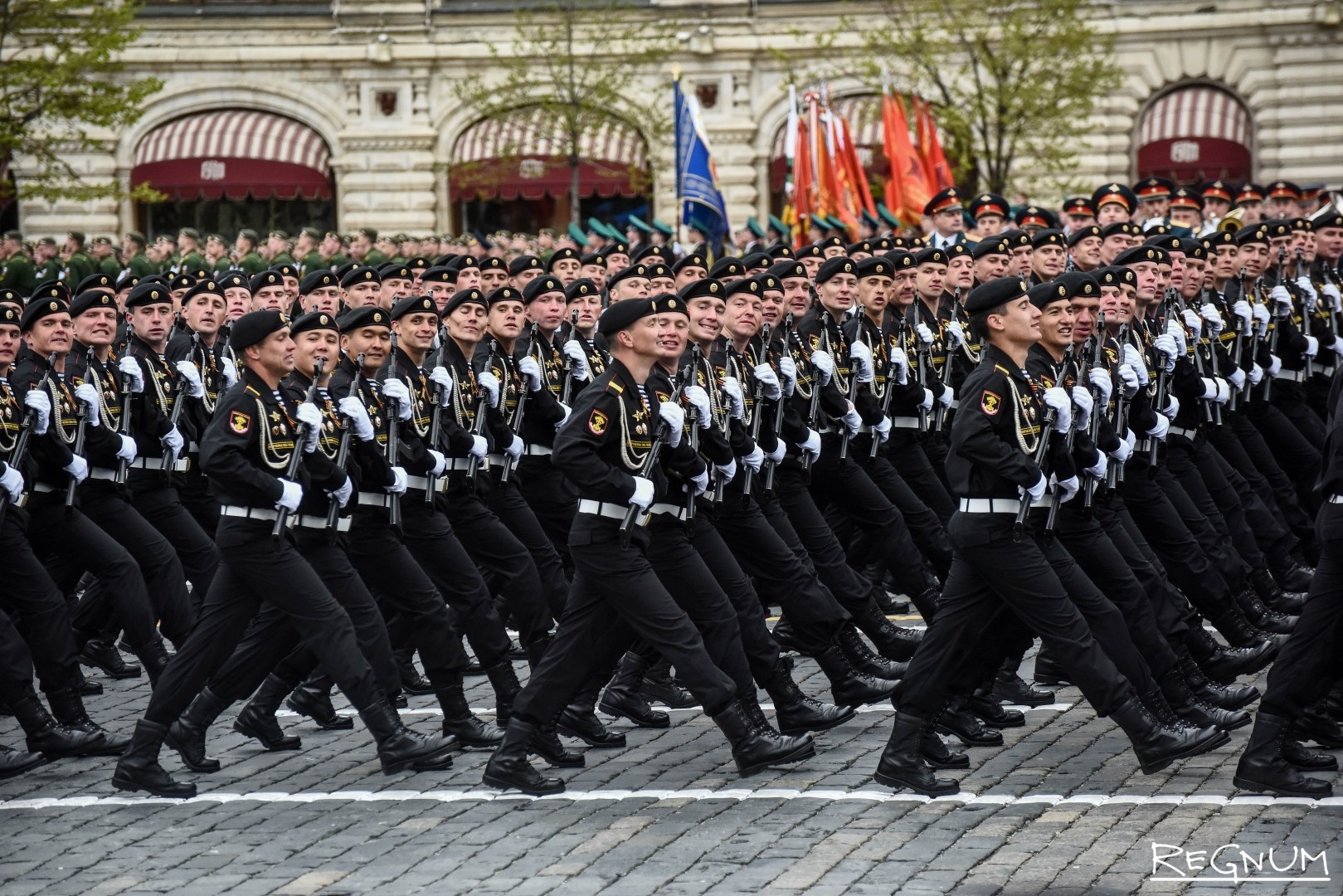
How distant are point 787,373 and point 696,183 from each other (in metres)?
10.8

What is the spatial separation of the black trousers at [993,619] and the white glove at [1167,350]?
240 centimetres

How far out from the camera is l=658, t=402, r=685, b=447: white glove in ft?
26.1

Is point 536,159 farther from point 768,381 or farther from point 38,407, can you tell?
point 38,407

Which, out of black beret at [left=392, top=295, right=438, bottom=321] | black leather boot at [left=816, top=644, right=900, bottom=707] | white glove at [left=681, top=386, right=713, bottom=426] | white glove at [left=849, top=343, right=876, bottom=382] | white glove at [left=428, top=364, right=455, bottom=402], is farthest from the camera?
white glove at [left=849, top=343, right=876, bottom=382]

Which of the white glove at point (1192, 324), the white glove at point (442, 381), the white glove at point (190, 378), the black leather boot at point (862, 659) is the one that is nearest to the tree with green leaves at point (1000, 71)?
the white glove at point (1192, 324)

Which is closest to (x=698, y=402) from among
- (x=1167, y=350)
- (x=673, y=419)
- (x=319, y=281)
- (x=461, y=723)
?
(x=673, y=419)

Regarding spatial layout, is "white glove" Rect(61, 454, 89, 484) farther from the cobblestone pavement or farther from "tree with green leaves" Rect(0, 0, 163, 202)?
"tree with green leaves" Rect(0, 0, 163, 202)

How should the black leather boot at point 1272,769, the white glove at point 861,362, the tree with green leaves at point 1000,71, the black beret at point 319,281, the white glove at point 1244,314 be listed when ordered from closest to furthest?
1. the black leather boot at point 1272,769
2. the white glove at point 861,362
3. the black beret at point 319,281
4. the white glove at point 1244,314
5. the tree with green leaves at point 1000,71

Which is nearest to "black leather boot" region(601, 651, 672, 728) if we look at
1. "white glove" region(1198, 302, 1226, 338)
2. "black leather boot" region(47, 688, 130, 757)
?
"black leather boot" region(47, 688, 130, 757)

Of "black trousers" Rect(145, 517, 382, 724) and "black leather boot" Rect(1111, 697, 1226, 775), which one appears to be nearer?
"black leather boot" Rect(1111, 697, 1226, 775)

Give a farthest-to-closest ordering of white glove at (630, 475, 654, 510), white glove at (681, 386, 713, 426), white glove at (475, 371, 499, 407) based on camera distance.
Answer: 1. white glove at (475, 371, 499, 407)
2. white glove at (681, 386, 713, 426)
3. white glove at (630, 475, 654, 510)

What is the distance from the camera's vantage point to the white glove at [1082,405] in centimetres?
795

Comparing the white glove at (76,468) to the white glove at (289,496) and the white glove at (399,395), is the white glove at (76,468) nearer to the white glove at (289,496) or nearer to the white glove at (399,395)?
the white glove at (399,395)

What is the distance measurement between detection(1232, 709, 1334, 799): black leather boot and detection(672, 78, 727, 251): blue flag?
44.0 feet
